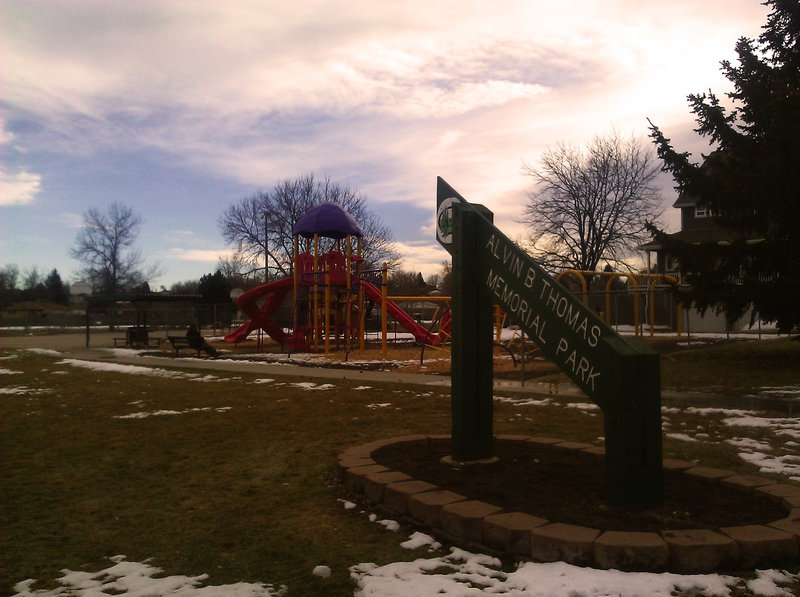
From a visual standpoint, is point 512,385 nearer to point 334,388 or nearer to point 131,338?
point 334,388

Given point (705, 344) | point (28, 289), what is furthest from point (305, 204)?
point (28, 289)

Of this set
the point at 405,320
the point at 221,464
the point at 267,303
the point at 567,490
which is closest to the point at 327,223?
the point at 405,320

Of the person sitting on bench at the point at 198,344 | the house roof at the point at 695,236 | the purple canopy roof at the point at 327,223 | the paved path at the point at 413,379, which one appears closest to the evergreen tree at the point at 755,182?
the paved path at the point at 413,379

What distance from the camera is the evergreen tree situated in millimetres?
12680

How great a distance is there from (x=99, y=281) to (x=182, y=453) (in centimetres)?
6427

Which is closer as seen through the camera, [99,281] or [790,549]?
[790,549]

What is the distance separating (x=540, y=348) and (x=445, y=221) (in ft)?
6.14

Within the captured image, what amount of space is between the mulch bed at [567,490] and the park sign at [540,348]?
19cm

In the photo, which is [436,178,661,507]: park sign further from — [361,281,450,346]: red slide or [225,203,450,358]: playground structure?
[361,281,450,346]: red slide

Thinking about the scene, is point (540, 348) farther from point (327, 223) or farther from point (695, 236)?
point (695, 236)

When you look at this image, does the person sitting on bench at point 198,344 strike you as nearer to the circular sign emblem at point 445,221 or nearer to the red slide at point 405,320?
the red slide at point 405,320

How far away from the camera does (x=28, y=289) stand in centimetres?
9762

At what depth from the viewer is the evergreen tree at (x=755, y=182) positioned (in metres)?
12.7


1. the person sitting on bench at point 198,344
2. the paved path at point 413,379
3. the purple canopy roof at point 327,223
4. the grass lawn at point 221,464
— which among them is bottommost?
the grass lawn at point 221,464
